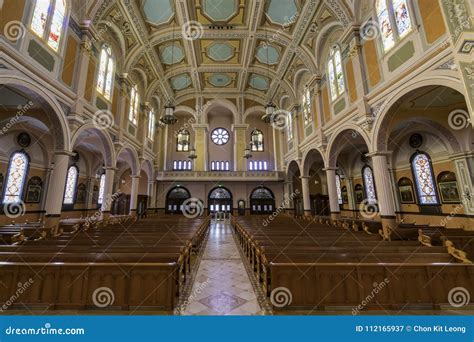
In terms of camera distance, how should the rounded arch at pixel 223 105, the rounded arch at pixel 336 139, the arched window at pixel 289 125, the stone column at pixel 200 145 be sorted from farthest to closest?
the rounded arch at pixel 223 105
the stone column at pixel 200 145
the arched window at pixel 289 125
the rounded arch at pixel 336 139

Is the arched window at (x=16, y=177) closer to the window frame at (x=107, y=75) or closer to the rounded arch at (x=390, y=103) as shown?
the window frame at (x=107, y=75)

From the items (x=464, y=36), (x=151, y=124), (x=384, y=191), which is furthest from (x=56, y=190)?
Answer: (x=384, y=191)

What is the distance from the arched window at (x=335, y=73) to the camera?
377 inches

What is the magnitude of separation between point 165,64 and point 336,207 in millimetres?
14302

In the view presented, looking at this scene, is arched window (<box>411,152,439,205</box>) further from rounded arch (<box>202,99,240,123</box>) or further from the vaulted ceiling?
rounded arch (<box>202,99,240,123</box>)

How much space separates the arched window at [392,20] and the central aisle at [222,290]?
849 cm

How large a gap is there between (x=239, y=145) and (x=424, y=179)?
12992mm

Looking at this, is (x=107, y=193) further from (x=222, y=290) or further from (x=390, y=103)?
(x=390, y=103)

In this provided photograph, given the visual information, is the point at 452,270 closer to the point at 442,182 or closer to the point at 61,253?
the point at 61,253

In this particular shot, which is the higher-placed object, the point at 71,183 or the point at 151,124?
the point at 151,124

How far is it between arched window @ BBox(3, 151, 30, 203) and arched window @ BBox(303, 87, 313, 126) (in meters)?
15.7

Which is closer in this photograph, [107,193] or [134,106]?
[107,193]

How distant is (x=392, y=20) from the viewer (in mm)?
6777

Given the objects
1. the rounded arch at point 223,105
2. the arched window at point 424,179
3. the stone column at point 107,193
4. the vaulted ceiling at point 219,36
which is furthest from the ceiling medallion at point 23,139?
the arched window at point 424,179
